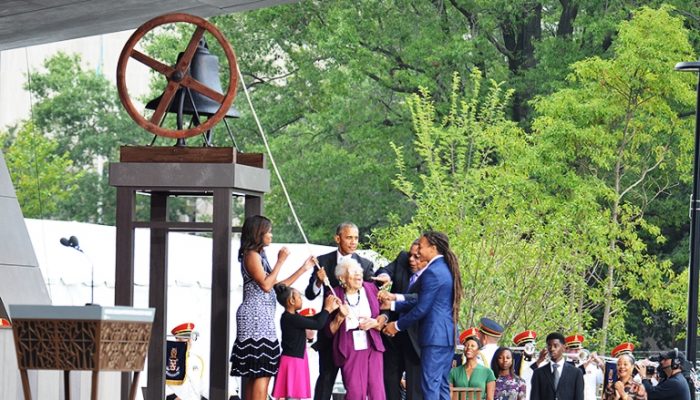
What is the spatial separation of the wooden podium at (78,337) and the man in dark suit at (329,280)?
4924mm

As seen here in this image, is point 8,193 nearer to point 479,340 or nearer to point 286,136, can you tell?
point 479,340

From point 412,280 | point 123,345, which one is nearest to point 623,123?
point 412,280

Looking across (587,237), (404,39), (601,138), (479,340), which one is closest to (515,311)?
(587,237)

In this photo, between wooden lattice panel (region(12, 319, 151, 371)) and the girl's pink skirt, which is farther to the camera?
the girl's pink skirt

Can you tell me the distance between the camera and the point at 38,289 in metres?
13.8

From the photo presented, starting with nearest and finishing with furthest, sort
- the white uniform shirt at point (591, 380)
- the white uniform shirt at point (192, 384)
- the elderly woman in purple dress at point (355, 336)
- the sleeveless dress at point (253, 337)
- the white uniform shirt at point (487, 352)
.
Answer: the sleeveless dress at point (253, 337)
the elderly woman in purple dress at point (355, 336)
the white uniform shirt at point (487, 352)
the white uniform shirt at point (192, 384)
the white uniform shirt at point (591, 380)

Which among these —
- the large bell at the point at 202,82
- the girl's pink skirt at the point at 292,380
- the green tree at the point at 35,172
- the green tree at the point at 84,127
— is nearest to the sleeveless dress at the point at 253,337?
the girl's pink skirt at the point at 292,380

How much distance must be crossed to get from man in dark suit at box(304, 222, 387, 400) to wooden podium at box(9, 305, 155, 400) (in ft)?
16.2

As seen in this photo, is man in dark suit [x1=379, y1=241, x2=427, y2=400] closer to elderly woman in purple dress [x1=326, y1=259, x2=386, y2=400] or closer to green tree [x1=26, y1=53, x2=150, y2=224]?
elderly woman in purple dress [x1=326, y1=259, x2=386, y2=400]

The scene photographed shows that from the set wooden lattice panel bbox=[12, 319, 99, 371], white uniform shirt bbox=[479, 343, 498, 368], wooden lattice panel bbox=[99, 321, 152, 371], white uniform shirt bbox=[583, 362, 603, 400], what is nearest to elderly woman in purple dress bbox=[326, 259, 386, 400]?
white uniform shirt bbox=[479, 343, 498, 368]

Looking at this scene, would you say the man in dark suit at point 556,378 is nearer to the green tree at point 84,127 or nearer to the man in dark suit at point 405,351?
the man in dark suit at point 405,351

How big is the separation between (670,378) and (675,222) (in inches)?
785

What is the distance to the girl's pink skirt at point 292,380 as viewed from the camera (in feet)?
36.8

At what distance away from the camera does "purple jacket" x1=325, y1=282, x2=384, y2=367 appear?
37.2 ft
